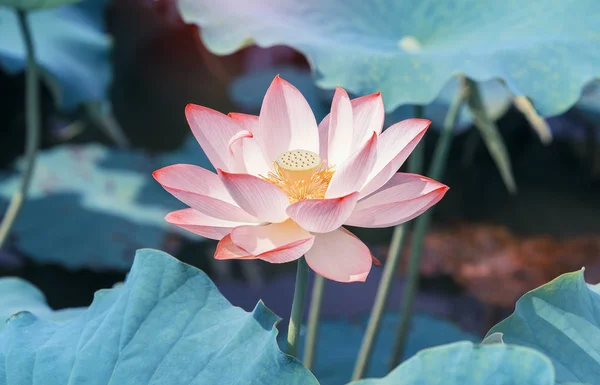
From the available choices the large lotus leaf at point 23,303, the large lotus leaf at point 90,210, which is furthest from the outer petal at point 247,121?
the large lotus leaf at point 90,210

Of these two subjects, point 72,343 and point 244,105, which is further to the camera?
point 244,105

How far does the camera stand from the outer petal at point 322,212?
1.51ft

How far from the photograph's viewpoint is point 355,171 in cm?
50

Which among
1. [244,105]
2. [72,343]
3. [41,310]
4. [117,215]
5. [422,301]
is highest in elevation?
[72,343]

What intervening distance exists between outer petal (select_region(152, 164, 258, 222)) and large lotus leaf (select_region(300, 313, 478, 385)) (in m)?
0.80

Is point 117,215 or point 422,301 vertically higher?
point 117,215

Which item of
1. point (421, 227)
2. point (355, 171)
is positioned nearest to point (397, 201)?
point (355, 171)

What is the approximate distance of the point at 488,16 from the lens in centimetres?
100

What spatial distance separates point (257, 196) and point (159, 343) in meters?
0.18

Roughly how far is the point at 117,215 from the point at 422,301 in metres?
0.95

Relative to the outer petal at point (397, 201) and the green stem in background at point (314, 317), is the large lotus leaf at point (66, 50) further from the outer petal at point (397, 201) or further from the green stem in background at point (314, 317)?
the outer petal at point (397, 201)

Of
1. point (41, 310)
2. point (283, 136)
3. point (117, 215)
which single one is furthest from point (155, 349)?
point (117, 215)

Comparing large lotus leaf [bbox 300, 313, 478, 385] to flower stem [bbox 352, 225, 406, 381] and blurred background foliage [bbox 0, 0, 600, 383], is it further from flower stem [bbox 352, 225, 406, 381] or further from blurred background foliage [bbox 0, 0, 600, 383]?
flower stem [bbox 352, 225, 406, 381]

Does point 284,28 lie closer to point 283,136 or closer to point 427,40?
point 427,40
